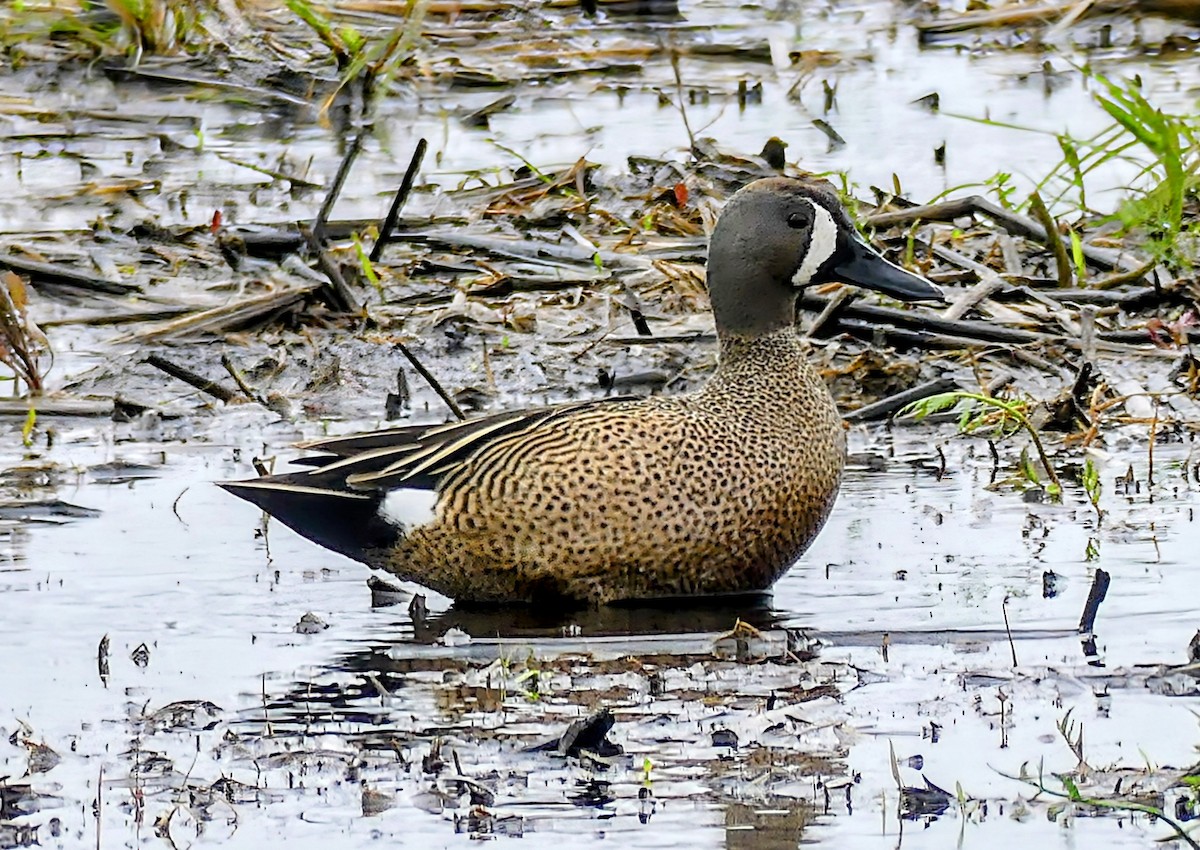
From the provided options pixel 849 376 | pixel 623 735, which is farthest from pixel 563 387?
pixel 623 735

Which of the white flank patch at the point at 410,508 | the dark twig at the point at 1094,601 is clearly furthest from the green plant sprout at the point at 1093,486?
the white flank patch at the point at 410,508

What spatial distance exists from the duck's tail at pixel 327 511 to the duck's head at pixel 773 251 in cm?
97

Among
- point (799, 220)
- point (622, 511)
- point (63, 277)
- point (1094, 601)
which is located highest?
point (63, 277)

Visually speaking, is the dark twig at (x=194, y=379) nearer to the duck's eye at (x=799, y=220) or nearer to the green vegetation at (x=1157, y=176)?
the duck's eye at (x=799, y=220)

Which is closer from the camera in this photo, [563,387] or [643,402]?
[643,402]

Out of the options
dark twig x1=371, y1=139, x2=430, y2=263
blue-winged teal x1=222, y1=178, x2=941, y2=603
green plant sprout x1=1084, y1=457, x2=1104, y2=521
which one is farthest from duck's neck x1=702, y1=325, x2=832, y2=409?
dark twig x1=371, y1=139, x2=430, y2=263

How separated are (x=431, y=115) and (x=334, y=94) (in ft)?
2.58

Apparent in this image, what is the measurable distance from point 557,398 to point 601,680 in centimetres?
242

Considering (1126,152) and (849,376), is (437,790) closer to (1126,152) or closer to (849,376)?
(849,376)

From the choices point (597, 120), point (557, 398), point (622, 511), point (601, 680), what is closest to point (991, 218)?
point (557, 398)

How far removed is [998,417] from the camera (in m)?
6.38

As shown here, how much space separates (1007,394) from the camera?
6684 millimetres

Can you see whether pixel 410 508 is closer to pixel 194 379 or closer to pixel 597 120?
pixel 194 379

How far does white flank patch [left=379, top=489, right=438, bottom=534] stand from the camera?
532cm
